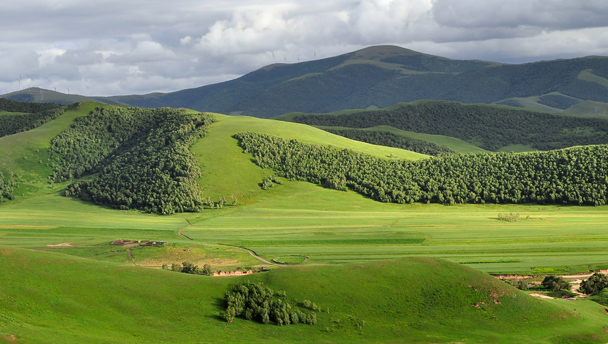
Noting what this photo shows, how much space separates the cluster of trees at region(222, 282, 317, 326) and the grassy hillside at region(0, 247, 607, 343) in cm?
117

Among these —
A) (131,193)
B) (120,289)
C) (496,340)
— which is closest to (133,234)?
(131,193)

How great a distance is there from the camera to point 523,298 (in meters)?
78.4

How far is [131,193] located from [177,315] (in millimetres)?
128351

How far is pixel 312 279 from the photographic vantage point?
78.1 m

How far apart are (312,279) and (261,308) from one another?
10.4 meters

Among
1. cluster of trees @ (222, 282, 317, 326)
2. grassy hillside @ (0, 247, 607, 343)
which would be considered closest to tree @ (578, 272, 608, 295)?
grassy hillside @ (0, 247, 607, 343)

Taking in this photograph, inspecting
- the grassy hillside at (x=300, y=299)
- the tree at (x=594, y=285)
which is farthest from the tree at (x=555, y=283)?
the grassy hillside at (x=300, y=299)

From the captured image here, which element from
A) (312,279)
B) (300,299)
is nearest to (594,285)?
(312,279)

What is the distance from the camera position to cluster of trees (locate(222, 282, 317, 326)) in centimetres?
6931

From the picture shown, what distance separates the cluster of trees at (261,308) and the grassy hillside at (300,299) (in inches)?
46.1

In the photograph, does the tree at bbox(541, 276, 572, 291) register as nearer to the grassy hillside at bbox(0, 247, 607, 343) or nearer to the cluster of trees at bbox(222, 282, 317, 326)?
the grassy hillside at bbox(0, 247, 607, 343)

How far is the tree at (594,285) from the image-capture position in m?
91.7

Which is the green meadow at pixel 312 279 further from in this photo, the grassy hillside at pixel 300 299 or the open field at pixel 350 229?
the open field at pixel 350 229

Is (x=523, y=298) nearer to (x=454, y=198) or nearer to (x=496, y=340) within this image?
(x=496, y=340)
